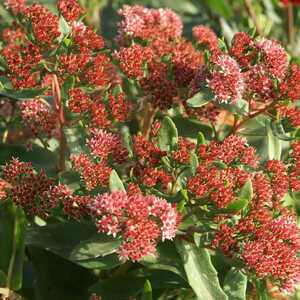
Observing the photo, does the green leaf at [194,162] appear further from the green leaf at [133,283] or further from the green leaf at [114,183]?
the green leaf at [133,283]

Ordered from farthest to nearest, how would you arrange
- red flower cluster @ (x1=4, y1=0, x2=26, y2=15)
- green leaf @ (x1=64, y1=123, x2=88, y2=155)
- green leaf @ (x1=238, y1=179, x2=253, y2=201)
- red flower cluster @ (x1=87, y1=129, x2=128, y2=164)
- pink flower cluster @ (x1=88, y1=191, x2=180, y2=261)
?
red flower cluster @ (x1=4, y1=0, x2=26, y2=15), green leaf @ (x1=64, y1=123, x2=88, y2=155), red flower cluster @ (x1=87, y1=129, x2=128, y2=164), green leaf @ (x1=238, y1=179, x2=253, y2=201), pink flower cluster @ (x1=88, y1=191, x2=180, y2=261)

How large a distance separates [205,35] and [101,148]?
0.76m

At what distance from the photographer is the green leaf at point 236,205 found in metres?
1.19

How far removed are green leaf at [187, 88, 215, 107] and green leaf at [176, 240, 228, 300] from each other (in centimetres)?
42

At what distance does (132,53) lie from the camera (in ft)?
5.04

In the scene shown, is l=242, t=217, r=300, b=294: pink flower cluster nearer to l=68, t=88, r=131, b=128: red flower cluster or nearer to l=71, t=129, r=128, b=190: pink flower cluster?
l=71, t=129, r=128, b=190: pink flower cluster

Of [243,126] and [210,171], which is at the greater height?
[243,126]

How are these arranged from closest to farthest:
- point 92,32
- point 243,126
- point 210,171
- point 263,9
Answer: point 210,171, point 92,32, point 243,126, point 263,9

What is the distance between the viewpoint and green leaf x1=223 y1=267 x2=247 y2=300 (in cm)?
135

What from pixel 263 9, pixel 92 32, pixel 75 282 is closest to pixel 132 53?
pixel 92 32

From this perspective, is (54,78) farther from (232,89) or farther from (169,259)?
(169,259)

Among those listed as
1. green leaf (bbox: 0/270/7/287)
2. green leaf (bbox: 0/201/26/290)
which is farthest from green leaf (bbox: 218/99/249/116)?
green leaf (bbox: 0/270/7/287)

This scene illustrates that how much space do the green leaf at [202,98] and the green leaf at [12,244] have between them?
0.59 meters

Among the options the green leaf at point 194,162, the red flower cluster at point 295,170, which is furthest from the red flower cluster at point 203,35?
the green leaf at point 194,162
